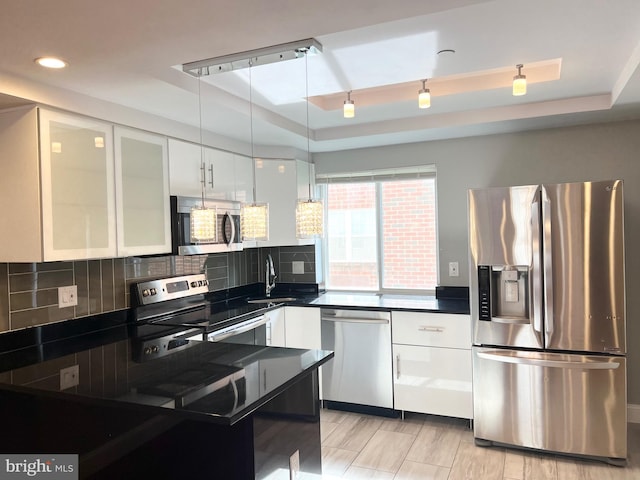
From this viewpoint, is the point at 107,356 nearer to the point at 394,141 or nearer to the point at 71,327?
the point at 71,327

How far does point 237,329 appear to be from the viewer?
3.25m

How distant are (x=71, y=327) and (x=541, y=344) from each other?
284cm

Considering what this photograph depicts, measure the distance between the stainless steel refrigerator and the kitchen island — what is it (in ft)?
4.77

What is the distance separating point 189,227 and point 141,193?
41 centimetres

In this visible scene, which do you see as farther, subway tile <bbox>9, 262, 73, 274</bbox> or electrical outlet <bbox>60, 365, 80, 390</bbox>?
subway tile <bbox>9, 262, 73, 274</bbox>

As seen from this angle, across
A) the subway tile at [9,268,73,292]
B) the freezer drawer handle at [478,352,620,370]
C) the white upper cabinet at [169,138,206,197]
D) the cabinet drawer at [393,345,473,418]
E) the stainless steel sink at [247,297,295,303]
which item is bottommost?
the cabinet drawer at [393,345,473,418]

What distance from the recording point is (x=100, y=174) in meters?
2.60

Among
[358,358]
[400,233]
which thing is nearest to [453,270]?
[400,233]

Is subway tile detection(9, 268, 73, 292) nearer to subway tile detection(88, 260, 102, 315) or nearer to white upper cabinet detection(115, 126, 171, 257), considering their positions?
subway tile detection(88, 260, 102, 315)

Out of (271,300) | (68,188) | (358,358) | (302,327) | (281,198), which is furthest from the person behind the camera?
(281,198)

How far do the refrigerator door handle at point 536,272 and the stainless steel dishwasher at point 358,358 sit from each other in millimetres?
1039

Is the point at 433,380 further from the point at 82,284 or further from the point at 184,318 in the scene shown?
the point at 82,284

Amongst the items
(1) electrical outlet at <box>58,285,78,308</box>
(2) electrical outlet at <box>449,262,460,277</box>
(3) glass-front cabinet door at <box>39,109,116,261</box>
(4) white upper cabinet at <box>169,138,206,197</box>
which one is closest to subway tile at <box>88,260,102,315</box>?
(1) electrical outlet at <box>58,285,78,308</box>

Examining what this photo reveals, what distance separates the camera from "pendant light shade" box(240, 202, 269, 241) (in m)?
2.55
